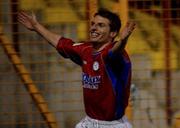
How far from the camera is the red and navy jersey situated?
5.87m

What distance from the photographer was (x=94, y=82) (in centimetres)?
592

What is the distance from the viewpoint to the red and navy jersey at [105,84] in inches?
231

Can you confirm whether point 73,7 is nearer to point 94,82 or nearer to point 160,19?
point 160,19

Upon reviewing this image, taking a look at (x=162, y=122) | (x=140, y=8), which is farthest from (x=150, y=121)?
(x=140, y=8)

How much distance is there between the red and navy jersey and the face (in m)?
0.08

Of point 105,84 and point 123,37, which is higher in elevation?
point 123,37

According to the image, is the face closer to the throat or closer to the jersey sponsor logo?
the throat

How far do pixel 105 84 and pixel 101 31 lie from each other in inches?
17.1

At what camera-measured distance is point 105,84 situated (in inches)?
233

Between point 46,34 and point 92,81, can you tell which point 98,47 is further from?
point 46,34

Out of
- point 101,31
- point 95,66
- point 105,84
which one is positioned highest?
point 101,31

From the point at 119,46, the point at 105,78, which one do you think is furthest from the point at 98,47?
the point at 119,46

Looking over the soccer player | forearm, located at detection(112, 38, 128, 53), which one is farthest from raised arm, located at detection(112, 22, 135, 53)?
the soccer player

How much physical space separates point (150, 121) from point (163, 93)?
333 millimetres
